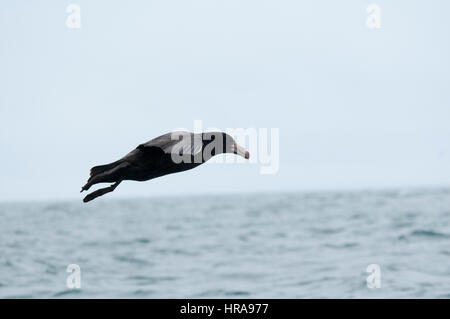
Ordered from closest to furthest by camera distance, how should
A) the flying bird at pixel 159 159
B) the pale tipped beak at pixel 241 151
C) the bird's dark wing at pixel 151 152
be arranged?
the flying bird at pixel 159 159, the bird's dark wing at pixel 151 152, the pale tipped beak at pixel 241 151

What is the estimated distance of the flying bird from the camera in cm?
895

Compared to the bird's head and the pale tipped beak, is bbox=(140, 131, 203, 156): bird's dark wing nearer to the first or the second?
the bird's head

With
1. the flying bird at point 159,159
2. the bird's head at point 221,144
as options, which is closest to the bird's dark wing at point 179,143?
the flying bird at point 159,159

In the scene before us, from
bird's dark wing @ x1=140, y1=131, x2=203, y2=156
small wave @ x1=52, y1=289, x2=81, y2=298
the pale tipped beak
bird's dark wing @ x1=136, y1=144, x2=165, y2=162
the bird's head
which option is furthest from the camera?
small wave @ x1=52, y1=289, x2=81, y2=298

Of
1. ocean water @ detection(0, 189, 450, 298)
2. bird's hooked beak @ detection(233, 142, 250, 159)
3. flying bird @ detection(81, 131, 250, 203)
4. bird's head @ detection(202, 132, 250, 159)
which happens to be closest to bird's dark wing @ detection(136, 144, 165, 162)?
flying bird @ detection(81, 131, 250, 203)

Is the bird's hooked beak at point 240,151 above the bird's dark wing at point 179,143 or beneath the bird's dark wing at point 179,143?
beneath

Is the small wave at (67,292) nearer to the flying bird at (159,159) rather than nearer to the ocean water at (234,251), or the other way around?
the ocean water at (234,251)

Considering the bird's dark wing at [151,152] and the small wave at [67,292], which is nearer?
the bird's dark wing at [151,152]

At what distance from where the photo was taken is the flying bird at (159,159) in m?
8.95

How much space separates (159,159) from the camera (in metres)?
9.07

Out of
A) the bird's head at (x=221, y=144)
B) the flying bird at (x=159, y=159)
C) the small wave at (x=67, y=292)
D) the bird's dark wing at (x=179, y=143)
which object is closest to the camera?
the bird's dark wing at (x=179, y=143)

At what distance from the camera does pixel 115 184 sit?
9.55 m
